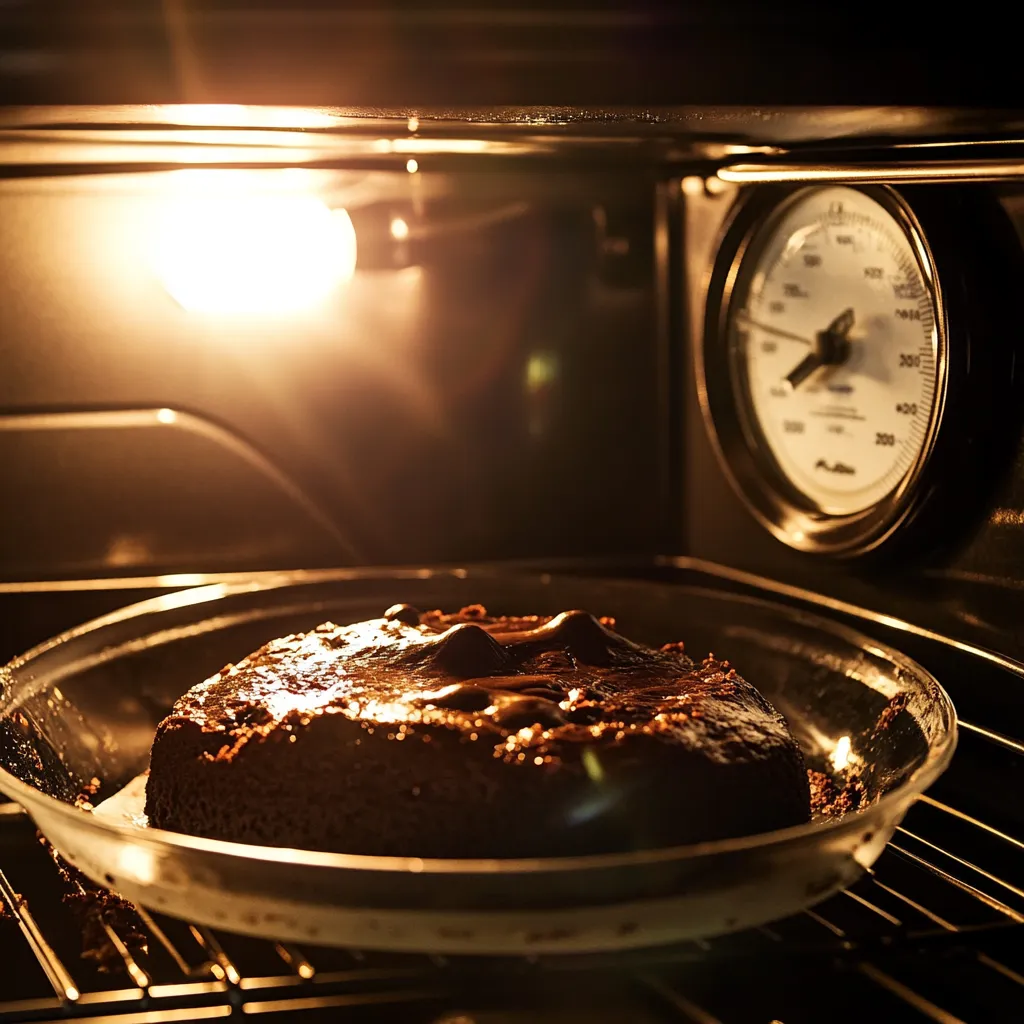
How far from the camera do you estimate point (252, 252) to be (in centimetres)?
133

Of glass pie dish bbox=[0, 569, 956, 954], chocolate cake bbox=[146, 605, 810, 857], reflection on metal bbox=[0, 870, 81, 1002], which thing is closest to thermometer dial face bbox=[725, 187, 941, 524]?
glass pie dish bbox=[0, 569, 956, 954]

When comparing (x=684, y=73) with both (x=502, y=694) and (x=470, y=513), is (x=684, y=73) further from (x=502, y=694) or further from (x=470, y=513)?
(x=470, y=513)

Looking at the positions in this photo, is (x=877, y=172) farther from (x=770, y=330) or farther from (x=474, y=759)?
(x=474, y=759)

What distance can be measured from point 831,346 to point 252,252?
62cm

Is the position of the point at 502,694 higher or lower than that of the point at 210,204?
lower

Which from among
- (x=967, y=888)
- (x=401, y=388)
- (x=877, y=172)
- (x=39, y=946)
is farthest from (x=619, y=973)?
(x=401, y=388)

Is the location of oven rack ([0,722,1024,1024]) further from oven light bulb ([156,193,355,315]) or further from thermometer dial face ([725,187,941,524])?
oven light bulb ([156,193,355,315])

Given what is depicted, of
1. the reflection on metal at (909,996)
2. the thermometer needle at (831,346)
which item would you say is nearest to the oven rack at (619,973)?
the reflection on metal at (909,996)

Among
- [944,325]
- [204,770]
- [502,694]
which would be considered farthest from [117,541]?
[944,325]

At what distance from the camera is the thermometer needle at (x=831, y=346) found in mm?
1087

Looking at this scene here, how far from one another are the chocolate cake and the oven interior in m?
0.16

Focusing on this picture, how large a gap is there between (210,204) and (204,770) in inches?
26.9

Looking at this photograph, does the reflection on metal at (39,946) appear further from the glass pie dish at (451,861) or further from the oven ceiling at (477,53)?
the oven ceiling at (477,53)

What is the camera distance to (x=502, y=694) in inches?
34.3
